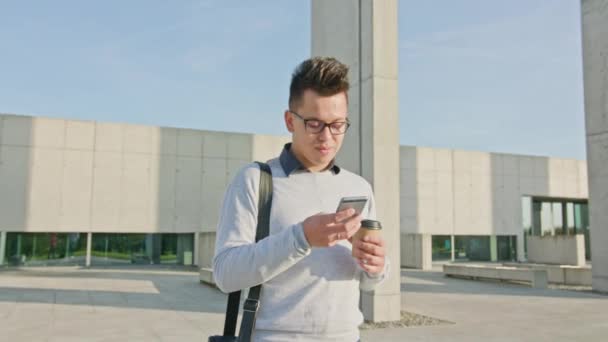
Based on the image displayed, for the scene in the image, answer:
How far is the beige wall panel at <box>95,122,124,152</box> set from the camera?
25828 mm

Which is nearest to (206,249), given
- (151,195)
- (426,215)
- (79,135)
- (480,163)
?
(151,195)

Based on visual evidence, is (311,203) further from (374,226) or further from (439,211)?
(439,211)

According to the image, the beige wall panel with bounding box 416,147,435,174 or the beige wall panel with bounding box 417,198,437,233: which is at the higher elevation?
the beige wall panel with bounding box 416,147,435,174

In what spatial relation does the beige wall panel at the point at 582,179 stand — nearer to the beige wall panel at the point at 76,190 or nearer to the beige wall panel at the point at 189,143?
the beige wall panel at the point at 189,143

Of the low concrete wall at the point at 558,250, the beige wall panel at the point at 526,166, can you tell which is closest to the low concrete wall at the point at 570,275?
the low concrete wall at the point at 558,250

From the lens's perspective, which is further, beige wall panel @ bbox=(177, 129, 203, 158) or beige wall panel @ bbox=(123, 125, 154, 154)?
beige wall panel @ bbox=(177, 129, 203, 158)

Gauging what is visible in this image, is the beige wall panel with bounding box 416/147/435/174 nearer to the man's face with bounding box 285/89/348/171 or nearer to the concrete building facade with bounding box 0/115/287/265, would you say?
the concrete building facade with bounding box 0/115/287/265

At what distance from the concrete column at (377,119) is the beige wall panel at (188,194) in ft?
59.6

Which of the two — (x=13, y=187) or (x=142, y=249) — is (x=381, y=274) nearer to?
(x=13, y=187)

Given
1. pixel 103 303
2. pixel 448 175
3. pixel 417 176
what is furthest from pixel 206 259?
pixel 448 175

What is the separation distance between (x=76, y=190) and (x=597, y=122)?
21.9m

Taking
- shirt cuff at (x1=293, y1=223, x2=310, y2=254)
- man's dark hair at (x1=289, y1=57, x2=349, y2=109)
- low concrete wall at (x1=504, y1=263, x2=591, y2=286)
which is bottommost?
low concrete wall at (x1=504, y1=263, x2=591, y2=286)

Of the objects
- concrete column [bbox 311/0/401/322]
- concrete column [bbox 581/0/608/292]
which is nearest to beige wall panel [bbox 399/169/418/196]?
concrete column [bbox 581/0/608/292]

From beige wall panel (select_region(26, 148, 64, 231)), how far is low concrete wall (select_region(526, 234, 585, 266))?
889 inches
